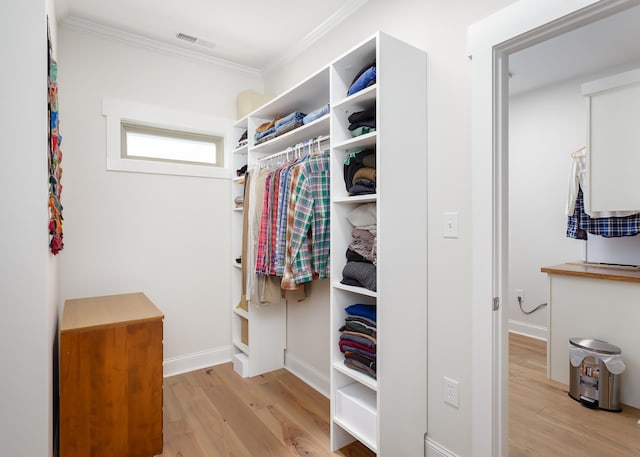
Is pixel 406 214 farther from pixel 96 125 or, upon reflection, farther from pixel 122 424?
pixel 96 125

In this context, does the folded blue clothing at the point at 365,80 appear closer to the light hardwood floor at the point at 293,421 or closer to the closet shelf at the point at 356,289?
the closet shelf at the point at 356,289

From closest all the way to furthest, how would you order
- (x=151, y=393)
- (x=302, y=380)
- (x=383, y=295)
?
(x=383, y=295)
(x=151, y=393)
(x=302, y=380)

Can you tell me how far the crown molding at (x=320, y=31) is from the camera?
228 cm

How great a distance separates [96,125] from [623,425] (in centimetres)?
409

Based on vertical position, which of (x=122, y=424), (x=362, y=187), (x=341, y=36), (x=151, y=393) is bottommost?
(x=122, y=424)

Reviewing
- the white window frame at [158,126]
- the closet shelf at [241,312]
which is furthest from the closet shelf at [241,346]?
the white window frame at [158,126]

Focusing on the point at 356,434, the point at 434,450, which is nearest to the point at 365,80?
the point at 356,434

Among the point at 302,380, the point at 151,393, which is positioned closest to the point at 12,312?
the point at 151,393

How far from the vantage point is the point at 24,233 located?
1185 mm

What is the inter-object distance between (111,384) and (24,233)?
3.27ft

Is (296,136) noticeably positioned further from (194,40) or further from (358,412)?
(358,412)

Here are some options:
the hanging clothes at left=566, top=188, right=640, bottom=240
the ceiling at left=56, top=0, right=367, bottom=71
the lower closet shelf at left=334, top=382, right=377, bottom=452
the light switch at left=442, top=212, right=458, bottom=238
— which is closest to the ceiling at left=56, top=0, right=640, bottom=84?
the ceiling at left=56, top=0, right=367, bottom=71

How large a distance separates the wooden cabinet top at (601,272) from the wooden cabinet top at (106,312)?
2.85m

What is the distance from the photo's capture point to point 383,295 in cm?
160
